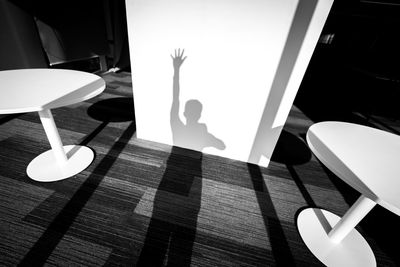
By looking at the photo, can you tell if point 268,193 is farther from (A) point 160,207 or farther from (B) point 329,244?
(A) point 160,207

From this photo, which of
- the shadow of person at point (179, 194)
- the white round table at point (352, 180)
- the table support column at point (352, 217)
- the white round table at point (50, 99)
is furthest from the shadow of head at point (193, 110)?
the table support column at point (352, 217)

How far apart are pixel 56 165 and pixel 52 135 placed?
0.95 feet

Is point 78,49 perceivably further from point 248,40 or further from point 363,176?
point 363,176

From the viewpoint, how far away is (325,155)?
845 millimetres

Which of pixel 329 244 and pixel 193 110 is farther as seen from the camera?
pixel 193 110

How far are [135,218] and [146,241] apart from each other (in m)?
0.19

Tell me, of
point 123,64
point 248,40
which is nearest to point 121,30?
point 123,64

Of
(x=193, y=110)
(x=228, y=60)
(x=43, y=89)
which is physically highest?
(x=228, y=60)

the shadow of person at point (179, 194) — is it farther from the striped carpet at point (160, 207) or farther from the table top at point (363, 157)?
the table top at point (363, 157)

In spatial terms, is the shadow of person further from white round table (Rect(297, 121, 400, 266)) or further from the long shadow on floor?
white round table (Rect(297, 121, 400, 266))

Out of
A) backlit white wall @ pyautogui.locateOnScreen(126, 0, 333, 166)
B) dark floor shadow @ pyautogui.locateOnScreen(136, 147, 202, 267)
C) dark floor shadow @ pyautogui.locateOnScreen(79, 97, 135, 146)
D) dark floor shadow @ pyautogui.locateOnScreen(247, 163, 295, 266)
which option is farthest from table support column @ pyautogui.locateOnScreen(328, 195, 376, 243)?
dark floor shadow @ pyautogui.locateOnScreen(79, 97, 135, 146)

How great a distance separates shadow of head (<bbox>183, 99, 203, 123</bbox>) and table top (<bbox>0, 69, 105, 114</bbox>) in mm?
725

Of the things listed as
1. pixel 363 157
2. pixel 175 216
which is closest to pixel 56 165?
pixel 175 216

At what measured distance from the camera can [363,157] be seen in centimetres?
87
